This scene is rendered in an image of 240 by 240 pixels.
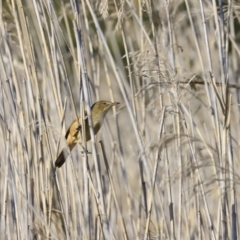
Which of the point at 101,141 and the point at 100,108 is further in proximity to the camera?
the point at 100,108

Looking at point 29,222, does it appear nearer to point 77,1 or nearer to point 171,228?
point 171,228

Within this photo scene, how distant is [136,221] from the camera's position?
287 centimetres

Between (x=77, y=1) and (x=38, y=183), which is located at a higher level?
(x=77, y=1)

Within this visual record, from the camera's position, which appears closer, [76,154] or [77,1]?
[77,1]

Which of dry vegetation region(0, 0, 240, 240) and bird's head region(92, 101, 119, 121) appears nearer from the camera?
dry vegetation region(0, 0, 240, 240)

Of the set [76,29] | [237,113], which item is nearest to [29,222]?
[76,29]

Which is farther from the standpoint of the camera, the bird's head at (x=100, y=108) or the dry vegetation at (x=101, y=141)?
the bird's head at (x=100, y=108)

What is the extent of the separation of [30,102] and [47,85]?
366mm

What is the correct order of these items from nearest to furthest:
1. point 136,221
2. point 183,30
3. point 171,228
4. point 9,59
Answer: point 171,228 → point 9,59 → point 136,221 → point 183,30

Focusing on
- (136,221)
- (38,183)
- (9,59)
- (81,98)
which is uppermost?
(9,59)

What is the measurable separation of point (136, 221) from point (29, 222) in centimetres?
55

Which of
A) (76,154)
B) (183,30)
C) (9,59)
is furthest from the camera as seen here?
(183,30)

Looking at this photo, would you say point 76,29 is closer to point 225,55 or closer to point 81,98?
point 81,98

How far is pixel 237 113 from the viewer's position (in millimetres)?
3480
